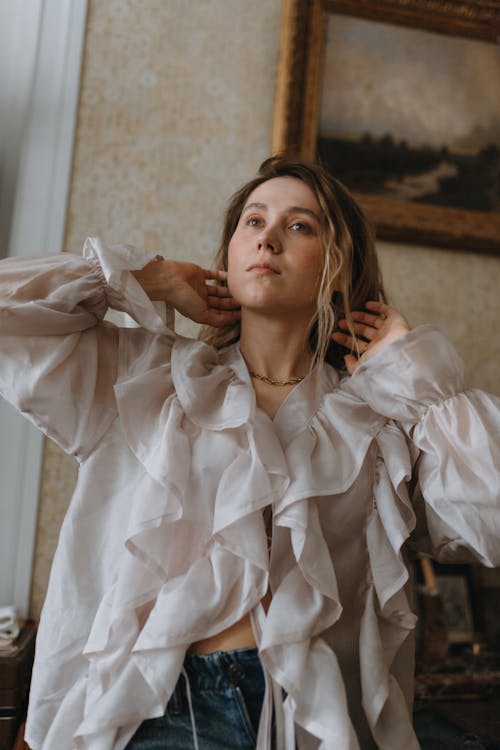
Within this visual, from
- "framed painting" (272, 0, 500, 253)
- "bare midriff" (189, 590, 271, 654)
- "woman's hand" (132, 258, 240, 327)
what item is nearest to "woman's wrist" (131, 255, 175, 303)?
"woman's hand" (132, 258, 240, 327)

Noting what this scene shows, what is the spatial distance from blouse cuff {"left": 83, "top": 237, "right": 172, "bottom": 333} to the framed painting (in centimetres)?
79

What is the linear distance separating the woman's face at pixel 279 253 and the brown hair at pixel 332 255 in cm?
2

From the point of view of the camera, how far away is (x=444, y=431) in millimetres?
1107

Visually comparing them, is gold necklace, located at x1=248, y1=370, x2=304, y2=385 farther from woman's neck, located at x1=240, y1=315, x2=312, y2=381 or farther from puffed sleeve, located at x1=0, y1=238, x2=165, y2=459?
puffed sleeve, located at x1=0, y1=238, x2=165, y2=459

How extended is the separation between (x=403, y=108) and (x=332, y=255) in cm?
87

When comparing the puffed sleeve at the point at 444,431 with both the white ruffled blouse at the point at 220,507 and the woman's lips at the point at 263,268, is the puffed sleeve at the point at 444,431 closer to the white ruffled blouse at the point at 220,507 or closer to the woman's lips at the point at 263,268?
the white ruffled blouse at the point at 220,507

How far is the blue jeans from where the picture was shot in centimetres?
97

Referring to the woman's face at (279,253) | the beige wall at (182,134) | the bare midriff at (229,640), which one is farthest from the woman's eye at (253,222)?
the bare midriff at (229,640)

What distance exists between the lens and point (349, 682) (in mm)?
1075

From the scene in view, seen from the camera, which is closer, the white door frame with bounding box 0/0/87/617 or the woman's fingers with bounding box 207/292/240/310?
the woman's fingers with bounding box 207/292/240/310

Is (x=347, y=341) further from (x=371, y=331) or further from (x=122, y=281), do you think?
(x=122, y=281)

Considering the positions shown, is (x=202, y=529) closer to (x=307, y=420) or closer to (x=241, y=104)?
(x=307, y=420)

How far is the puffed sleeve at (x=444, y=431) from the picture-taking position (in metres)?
1.07

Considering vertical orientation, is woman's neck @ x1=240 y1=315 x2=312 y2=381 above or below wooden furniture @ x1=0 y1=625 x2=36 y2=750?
Result: above
